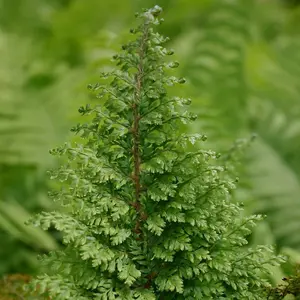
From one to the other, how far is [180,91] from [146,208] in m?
0.68

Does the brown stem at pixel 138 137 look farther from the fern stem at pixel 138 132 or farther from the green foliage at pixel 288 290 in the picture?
the green foliage at pixel 288 290

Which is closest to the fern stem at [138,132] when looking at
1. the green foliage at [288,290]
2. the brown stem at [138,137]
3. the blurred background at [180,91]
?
the brown stem at [138,137]

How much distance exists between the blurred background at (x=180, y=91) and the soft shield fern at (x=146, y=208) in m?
0.62

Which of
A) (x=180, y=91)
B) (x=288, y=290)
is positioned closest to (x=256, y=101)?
(x=180, y=91)

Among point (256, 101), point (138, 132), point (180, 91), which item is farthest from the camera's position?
point (256, 101)

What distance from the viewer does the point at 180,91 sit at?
1.23 meters

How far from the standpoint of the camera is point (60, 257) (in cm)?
55

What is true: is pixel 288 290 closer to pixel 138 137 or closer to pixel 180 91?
pixel 138 137

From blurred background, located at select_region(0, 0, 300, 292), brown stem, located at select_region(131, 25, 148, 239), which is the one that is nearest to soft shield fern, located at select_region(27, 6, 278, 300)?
brown stem, located at select_region(131, 25, 148, 239)

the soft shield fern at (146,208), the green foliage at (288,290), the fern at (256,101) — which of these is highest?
the fern at (256,101)

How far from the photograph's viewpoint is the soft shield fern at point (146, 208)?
1.76 ft

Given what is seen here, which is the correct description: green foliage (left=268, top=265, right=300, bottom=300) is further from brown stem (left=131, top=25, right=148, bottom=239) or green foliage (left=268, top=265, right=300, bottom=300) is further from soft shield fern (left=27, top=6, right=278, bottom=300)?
brown stem (left=131, top=25, right=148, bottom=239)

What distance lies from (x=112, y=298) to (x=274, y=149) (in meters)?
1.32

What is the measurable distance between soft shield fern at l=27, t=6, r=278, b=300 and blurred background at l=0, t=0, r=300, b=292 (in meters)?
0.62
